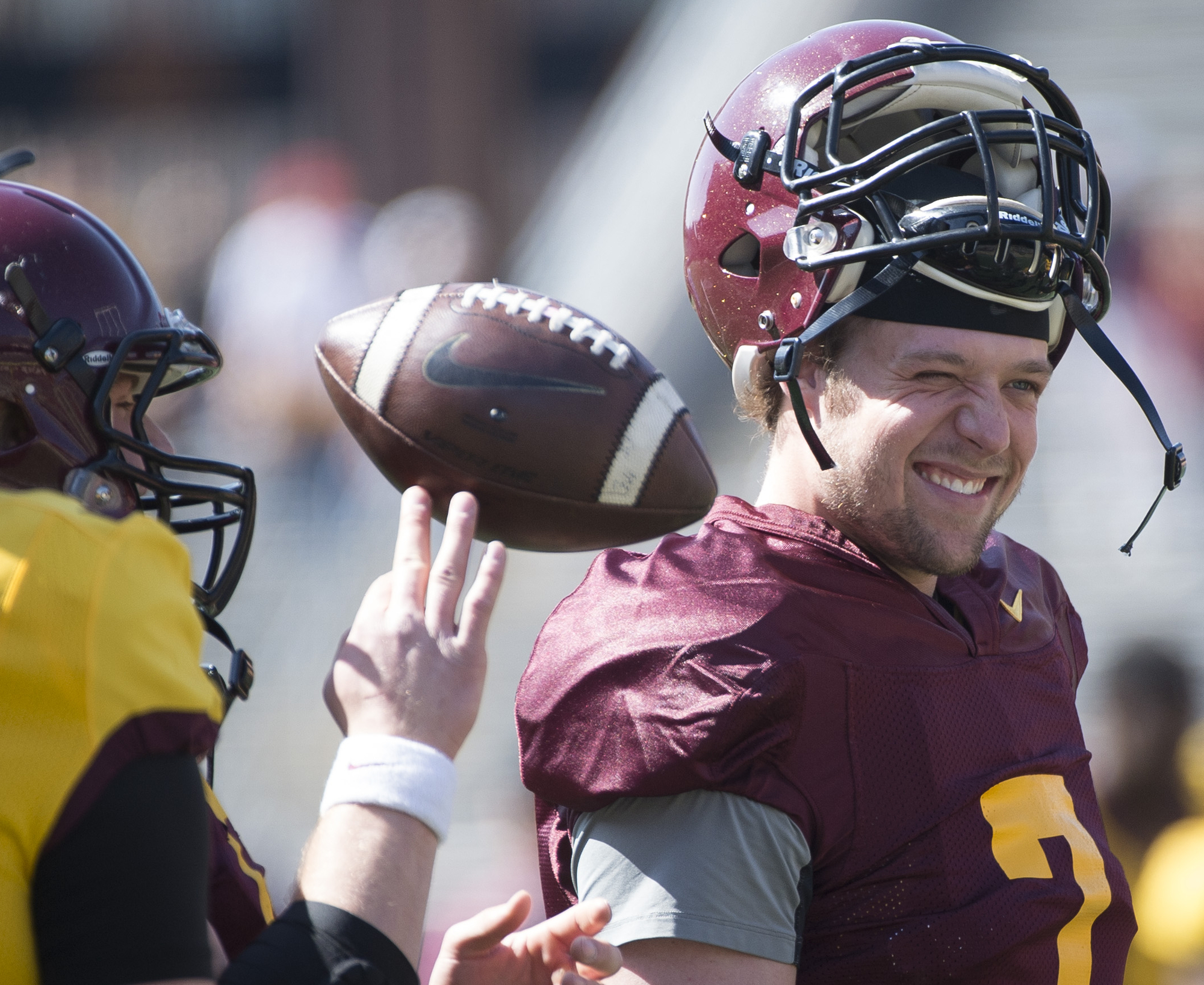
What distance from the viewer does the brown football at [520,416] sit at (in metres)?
1.91

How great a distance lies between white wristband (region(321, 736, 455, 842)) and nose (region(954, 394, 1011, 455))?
2.86 ft

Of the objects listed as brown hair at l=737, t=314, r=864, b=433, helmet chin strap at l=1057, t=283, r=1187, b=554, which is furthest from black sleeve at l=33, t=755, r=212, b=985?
helmet chin strap at l=1057, t=283, r=1187, b=554

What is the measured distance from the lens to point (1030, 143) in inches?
80.3

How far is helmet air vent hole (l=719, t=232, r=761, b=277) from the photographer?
218 cm

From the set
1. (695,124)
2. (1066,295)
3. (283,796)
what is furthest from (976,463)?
(695,124)

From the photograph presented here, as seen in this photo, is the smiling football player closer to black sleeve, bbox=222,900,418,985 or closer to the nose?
the nose

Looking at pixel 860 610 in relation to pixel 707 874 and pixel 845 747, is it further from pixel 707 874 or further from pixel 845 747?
pixel 707 874

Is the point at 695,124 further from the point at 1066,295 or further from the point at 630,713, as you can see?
the point at 630,713

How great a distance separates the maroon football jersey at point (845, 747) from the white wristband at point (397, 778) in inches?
12.8

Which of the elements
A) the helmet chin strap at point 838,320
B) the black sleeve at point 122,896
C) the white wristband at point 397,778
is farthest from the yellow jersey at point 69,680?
the helmet chin strap at point 838,320

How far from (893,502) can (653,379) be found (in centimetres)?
36

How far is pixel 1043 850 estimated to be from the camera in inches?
72.9

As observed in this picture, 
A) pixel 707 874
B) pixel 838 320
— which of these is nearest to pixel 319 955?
pixel 707 874

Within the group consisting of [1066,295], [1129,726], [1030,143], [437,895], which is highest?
[1030,143]
